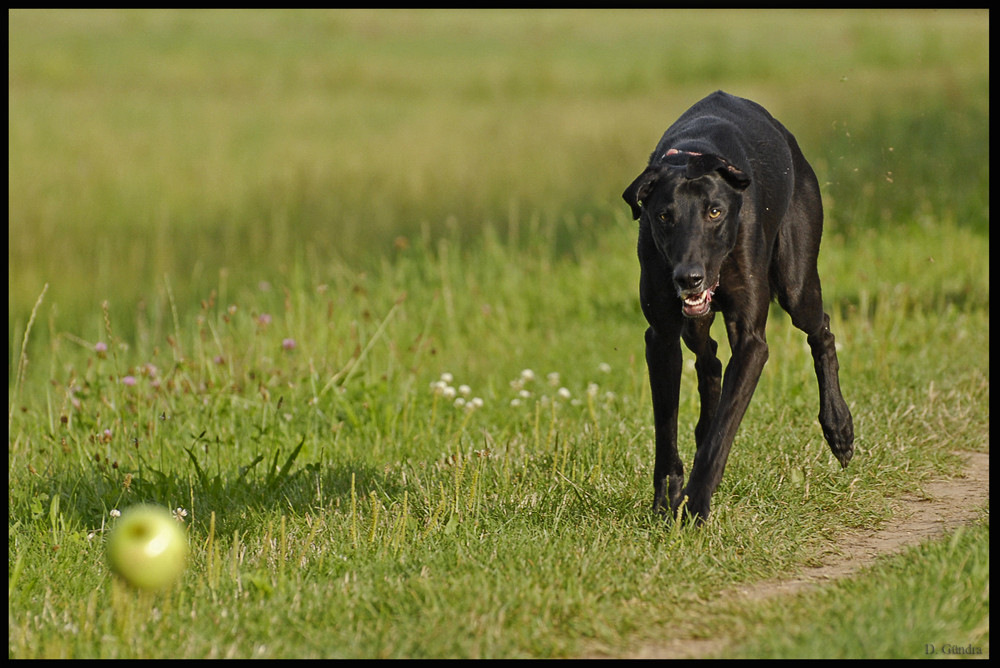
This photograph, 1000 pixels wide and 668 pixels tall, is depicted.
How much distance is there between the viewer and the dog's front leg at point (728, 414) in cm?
453

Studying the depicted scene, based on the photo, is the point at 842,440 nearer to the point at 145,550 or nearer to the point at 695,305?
the point at 695,305

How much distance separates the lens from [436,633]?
3764 millimetres

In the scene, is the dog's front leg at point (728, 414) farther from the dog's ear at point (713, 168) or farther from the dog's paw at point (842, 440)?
the dog's paw at point (842, 440)

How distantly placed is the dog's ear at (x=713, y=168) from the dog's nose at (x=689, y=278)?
357 millimetres

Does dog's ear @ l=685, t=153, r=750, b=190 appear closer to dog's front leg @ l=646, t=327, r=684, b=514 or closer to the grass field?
dog's front leg @ l=646, t=327, r=684, b=514

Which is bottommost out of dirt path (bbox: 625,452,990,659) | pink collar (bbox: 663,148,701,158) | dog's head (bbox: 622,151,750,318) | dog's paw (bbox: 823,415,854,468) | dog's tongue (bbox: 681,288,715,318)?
dirt path (bbox: 625,452,990,659)

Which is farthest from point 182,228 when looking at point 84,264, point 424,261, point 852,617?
point 852,617

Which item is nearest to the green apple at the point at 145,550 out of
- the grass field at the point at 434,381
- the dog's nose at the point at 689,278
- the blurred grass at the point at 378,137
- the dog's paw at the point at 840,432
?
the grass field at the point at 434,381

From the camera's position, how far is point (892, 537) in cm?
473

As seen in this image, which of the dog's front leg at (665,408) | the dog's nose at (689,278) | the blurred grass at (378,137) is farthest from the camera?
the blurred grass at (378,137)

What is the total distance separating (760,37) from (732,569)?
32032 millimetres

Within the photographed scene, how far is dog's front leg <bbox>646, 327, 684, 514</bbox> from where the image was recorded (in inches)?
190

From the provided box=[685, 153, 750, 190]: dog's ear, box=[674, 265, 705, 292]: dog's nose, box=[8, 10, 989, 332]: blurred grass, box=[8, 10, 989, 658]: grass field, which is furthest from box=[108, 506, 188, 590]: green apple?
box=[8, 10, 989, 332]: blurred grass

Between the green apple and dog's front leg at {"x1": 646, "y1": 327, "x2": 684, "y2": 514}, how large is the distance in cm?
187
